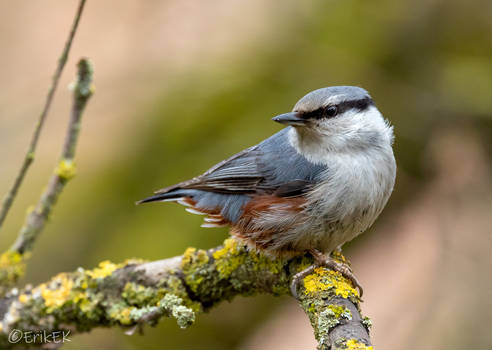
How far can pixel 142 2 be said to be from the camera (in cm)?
576

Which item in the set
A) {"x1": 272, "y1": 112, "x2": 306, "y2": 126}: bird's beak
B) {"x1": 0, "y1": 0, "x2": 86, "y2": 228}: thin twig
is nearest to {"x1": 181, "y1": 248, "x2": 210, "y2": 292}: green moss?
{"x1": 272, "y1": 112, "x2": 306, "y2": 126}: bird's beak

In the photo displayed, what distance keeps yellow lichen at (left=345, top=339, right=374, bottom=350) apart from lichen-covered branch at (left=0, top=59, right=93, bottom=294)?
1624 mm

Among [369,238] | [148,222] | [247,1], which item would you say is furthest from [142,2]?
[369,238]

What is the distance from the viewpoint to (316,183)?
8.57ft

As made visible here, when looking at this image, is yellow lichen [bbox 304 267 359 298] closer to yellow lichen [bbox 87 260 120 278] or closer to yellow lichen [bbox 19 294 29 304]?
yellow lichen [bbox 87 260 120 278]

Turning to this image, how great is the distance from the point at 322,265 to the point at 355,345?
69 centimetres

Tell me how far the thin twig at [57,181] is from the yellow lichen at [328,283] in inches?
50.8

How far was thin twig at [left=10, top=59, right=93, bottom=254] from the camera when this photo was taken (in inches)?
109

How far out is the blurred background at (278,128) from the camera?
3766 millimetres

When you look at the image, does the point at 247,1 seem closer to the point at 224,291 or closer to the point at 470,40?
the point at 470,40

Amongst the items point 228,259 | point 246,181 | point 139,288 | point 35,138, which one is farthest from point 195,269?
point 35,138

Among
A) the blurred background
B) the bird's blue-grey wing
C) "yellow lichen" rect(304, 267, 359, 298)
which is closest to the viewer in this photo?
"yellow lichen" rect(304, 267, 359, 298)

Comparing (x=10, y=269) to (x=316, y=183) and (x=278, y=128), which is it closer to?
(x=316, y=183)

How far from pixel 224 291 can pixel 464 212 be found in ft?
7.72
